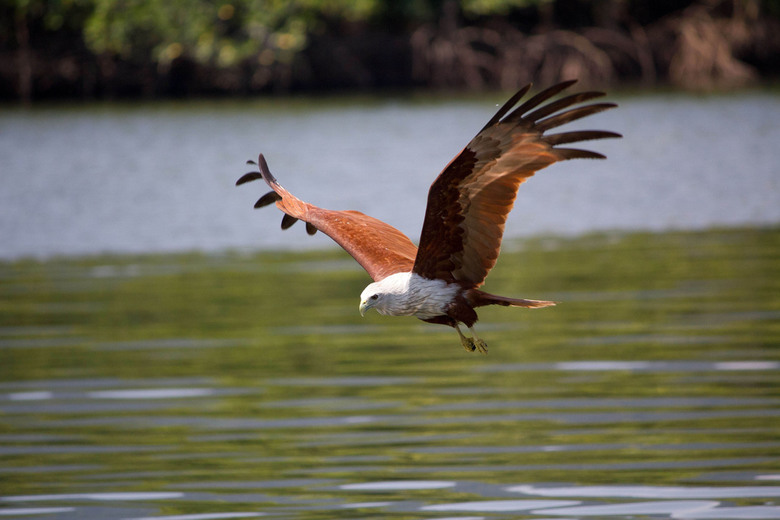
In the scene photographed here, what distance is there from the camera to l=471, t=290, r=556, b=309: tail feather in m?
4.72

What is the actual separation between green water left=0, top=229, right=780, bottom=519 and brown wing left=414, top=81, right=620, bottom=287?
1494 mm

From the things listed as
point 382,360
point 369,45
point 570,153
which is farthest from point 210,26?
point 570,153

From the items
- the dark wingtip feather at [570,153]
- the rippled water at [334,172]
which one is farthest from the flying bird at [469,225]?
the rippled water at [334,172]

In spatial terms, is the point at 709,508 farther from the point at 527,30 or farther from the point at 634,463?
the point at 527,30

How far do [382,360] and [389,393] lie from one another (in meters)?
1.02

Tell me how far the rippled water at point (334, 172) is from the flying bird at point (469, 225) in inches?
349

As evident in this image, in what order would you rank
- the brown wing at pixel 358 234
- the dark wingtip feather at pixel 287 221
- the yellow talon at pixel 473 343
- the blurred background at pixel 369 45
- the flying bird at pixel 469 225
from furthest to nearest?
1. the blurred background at pixel 369 45
2. the dark wingtip feather at pixel 287 221
3. the brown wing at pixel 358 234
4. the yellow talon at pixel 473 343
5. the flying bird at pixel 469 225

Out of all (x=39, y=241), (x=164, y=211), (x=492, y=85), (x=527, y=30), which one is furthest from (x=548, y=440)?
(x=527, y=30)

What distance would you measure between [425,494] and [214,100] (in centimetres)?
2929

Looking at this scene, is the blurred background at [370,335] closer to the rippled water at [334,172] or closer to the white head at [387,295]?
the rippled water at [334,172]

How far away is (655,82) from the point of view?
112 ft

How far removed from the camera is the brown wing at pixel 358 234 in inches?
209

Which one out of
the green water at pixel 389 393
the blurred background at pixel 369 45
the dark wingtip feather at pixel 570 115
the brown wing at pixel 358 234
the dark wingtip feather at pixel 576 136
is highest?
the blurred background at pixel 369 45

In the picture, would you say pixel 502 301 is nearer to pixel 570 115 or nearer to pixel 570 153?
pixel 570 153
